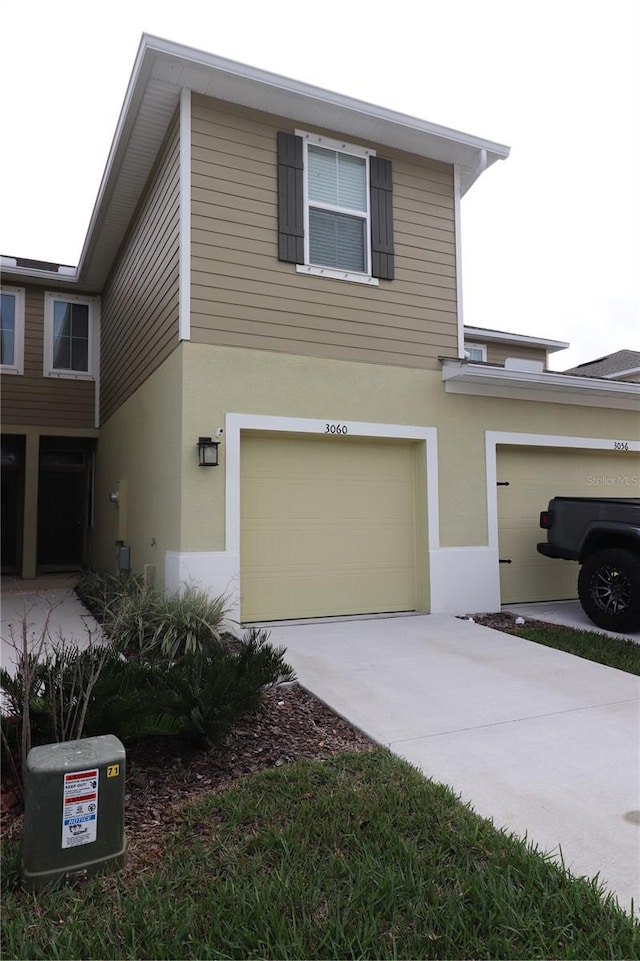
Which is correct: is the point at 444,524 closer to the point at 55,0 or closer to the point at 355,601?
the point at 355,601

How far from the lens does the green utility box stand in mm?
2123

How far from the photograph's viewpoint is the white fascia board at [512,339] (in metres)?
14.5

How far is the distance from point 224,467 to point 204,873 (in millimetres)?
4463

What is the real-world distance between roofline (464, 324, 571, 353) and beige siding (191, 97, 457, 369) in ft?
23.3

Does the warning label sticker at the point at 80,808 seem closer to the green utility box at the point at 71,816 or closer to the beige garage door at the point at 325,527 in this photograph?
the green utility box at the point at 71,816

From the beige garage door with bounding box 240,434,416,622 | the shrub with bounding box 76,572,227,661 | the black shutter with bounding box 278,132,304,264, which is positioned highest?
the black shutter with bounding box 278,132,304,264

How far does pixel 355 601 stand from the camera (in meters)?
7.17

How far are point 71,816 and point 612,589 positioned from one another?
604cm

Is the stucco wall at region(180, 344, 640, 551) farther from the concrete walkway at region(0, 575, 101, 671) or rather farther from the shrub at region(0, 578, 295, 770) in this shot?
the shrub at region(0, 578, 295, 770)

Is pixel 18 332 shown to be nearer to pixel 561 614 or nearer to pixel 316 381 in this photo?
pixel 316 381

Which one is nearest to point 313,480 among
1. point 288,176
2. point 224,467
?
point 224,467

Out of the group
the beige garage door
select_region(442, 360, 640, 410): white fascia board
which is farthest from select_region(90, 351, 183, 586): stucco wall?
select_region(442, 360, 640, 410): white fascia board

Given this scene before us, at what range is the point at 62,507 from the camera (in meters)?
12.0

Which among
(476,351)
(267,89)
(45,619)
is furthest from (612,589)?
(476,351)
